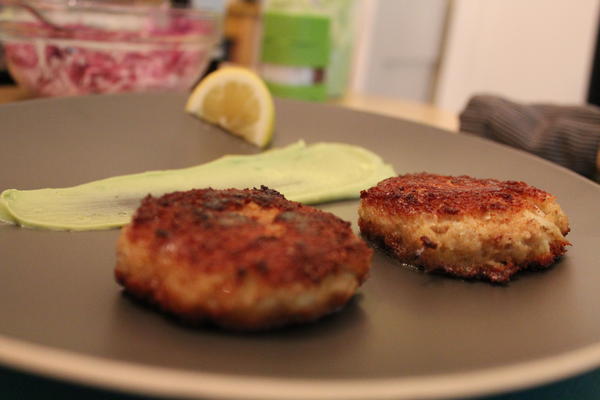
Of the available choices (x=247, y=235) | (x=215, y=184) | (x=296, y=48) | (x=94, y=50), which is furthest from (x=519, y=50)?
(x=247, y=235)

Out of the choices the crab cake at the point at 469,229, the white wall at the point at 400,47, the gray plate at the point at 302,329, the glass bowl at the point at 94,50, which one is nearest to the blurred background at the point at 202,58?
the glass bowl at the point at 94,50

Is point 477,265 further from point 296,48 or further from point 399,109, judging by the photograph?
point 399,109

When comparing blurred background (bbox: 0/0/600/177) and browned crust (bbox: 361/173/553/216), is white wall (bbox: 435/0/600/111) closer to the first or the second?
blurred background (bbox: 0/0/600/177)

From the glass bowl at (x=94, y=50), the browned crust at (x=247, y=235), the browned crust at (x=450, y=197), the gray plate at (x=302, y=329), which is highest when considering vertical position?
the glass bowl at (x=94, y=50)

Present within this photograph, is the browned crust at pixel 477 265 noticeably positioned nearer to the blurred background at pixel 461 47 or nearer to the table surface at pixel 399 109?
the table surface at pixel 399 109

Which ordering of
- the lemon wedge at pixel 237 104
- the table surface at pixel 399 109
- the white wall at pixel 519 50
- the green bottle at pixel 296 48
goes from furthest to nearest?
the white wall at pixel 519 50 < the table surface at pixel 399 109 < the green bottle at pixel 296 48 < the lemon wedge at pixel 237 104

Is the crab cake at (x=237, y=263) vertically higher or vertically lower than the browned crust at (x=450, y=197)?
lower
